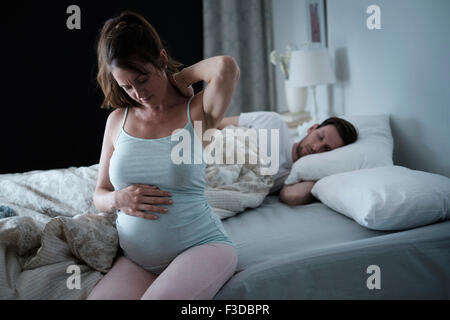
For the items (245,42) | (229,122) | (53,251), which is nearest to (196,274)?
(53,251)

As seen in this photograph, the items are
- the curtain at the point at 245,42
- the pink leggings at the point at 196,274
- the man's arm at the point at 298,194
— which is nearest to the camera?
the pink leggings at the point at 196,274

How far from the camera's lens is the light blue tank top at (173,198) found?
3.65ft

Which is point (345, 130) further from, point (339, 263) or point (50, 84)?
point (50, 84)

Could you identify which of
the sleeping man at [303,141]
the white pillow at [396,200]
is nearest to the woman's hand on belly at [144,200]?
the white pillow at [396,200]

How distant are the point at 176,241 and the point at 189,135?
1.02 ft

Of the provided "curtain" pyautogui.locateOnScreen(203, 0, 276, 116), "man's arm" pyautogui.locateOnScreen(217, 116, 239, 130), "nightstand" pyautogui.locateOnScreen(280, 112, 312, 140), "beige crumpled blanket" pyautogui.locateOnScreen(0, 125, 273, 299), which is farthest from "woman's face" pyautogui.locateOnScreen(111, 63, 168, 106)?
"curtain" pyautogui.locateOnScreen(203, 0, 276, 116)

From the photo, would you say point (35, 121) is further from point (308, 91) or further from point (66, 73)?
point (308, 91)

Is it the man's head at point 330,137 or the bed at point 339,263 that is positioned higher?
the man's head at point 330,137

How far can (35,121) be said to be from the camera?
304cm

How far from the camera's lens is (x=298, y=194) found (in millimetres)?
1763

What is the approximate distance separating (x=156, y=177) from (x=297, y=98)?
2186mm

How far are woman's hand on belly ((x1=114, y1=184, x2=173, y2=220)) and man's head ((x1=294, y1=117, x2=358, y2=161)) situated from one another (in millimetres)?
1089

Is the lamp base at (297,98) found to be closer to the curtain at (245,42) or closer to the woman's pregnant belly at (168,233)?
the curtain at (245,42)

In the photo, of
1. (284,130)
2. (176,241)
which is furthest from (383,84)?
(176,241)
